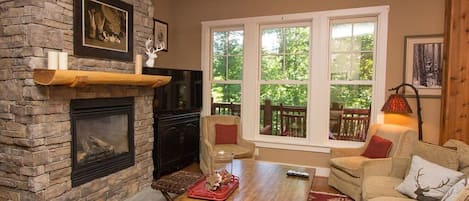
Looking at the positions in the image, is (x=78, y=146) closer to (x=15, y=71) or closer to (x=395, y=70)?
(x=15, y=71)

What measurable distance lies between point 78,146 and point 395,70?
3.78m

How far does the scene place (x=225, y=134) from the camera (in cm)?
431

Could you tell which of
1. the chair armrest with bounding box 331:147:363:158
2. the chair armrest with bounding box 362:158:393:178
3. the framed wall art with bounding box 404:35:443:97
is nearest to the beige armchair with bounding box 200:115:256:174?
the chair armrest with bounding box 331:147:363:158

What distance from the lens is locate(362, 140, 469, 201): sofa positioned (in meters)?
2.35

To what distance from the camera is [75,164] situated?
2783 mm

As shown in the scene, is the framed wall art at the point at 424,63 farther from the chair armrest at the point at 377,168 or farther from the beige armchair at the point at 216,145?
the beige armchair at the point at 216,145

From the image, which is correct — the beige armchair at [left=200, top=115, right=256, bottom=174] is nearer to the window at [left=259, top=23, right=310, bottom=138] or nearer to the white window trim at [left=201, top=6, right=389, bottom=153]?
the white window trim at [left=201, top=6, right=389, bottom=153]

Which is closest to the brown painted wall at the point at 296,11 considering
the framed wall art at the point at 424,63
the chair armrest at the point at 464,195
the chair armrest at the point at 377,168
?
the framed wall art at the point at 424,63

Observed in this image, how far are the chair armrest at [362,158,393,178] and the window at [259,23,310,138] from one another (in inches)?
61.3

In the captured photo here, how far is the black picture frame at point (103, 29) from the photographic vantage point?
9.21ft

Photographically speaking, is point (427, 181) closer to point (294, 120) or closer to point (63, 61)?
point (294, 120)

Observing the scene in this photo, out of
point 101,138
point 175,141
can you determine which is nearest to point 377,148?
point 175,141

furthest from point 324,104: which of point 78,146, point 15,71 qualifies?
point 15,71

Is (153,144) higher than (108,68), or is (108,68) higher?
(108,68)
